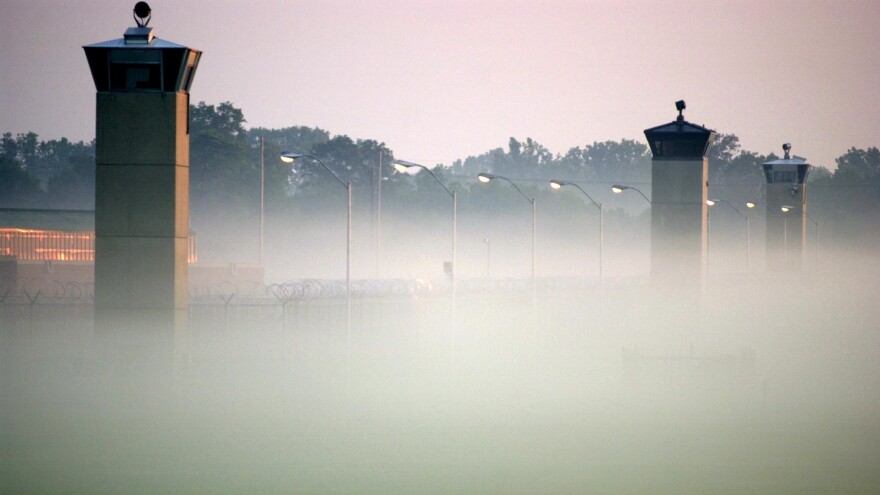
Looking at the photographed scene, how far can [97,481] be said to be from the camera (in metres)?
34.9

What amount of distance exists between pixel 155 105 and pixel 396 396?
1466 cm

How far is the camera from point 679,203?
224 feet

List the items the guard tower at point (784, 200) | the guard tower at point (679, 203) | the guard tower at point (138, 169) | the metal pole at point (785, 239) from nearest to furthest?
the guard tower at point (138, 169) < the guard tower at point (679, 203) < the guard tower at point (784, 200) < the metal pole at point (785, 239)

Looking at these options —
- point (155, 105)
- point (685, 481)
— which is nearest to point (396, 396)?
point (155, 105)

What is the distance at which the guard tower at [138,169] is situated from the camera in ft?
155

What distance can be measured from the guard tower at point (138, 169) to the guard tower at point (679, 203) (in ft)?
94.6

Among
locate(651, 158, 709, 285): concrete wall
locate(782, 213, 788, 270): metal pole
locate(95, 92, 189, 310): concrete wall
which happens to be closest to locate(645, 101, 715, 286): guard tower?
locate(651, 158, 709, 285): concrete wall

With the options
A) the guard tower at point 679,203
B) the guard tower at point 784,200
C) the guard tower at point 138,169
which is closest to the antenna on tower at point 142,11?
the guard tower at point 138,169

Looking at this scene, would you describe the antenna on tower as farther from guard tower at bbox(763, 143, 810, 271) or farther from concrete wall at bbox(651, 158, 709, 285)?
guard tower at bbox(763, 143, 810, 271)

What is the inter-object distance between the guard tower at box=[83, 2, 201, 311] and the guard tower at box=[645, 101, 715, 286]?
28839 mm

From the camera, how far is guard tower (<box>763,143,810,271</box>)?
122875 millimetres

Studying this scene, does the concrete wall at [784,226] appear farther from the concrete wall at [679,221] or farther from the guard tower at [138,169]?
the guard tower at [138,169]

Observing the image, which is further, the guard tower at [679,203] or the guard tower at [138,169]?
the guard tower at [679,203]

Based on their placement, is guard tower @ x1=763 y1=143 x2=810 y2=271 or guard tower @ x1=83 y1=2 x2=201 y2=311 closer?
guard tower @ x1=83 y1=2 x2=201 y2=311
